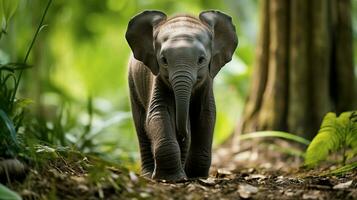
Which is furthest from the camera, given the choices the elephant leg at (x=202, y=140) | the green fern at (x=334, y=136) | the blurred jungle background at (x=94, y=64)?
the blurred jungle background at (x=94, y=64)

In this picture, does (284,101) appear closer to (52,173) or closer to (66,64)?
(52,173)

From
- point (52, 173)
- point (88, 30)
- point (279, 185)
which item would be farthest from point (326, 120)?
point (88, 30)

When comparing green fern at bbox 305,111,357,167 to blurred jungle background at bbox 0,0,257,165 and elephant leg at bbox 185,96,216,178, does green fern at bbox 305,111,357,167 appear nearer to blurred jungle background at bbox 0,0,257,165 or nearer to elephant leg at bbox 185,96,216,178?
elephant leg at bbox 185,96,216,178

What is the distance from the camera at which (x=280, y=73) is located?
354 inches

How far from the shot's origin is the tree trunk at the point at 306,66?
8766 mm

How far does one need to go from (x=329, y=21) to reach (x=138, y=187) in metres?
4.79

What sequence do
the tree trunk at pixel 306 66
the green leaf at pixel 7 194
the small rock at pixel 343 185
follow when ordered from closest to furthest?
1. the green leaf at pixel 7 194
2. the small rock at pixel 343 185
3. the tree trunk at pixel 306 66

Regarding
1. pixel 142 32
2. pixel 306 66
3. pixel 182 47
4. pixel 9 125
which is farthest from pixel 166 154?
pixel 306 66

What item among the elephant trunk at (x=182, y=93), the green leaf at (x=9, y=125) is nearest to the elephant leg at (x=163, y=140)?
the elephant trunk at (x=182, y=93)

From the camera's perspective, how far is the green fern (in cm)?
637

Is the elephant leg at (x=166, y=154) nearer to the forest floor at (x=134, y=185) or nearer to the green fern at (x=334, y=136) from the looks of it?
the forest floor at (x=134, y=185)

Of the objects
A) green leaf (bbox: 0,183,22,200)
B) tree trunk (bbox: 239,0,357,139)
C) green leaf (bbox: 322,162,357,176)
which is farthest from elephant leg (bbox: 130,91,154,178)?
green leaf (bbox: 0,183,22,200)

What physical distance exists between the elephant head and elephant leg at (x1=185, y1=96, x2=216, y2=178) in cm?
38

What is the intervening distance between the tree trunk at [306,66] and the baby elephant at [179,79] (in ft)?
8.78
